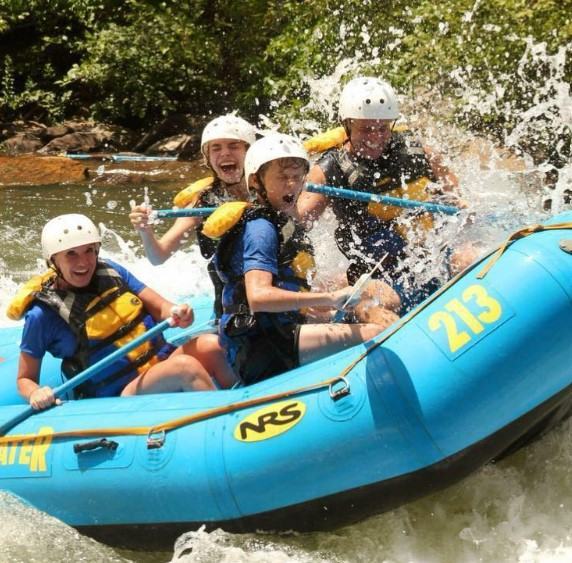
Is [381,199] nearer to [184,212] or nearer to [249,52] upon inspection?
[184,212]

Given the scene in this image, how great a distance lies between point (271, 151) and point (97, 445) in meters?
1.27

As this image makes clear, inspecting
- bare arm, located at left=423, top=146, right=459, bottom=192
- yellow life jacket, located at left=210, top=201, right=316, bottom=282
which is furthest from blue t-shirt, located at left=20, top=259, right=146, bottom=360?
bare arm, located at left=423, top=146, right=459, bottom=192

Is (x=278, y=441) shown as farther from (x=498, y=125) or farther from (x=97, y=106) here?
(x=97, y=106)

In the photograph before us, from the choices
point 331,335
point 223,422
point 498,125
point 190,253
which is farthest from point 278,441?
point 498,125

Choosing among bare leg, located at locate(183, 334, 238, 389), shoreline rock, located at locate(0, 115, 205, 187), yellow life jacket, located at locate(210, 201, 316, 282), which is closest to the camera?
yellow life jacket, located at locate(210, 201, 316, 282)

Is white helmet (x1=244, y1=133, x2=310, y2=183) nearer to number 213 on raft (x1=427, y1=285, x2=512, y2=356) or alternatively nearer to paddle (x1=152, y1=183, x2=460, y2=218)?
paddle (x1=152, y1=183, x2=460, y2=218)

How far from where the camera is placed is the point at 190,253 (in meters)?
7.32

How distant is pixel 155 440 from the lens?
3652 millimetres

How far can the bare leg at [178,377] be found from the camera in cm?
409

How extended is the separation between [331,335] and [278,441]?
563 mm

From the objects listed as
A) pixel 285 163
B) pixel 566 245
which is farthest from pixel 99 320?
pixel 566 245

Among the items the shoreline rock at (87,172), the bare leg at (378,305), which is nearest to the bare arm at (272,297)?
the bare leg at (378,305)

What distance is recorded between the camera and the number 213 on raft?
3.23 m

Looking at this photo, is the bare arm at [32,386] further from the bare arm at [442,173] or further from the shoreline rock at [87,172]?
the shoreline rock at [87,172]
